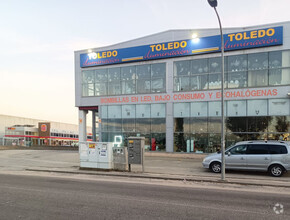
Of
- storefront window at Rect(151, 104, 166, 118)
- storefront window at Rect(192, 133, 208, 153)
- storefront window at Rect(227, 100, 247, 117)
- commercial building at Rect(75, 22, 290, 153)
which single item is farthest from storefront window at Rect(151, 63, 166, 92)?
storefront window at Rect(227, 100, 247, 117)

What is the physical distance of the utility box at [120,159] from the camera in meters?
13.7

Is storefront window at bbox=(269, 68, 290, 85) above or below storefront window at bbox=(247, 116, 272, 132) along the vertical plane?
above

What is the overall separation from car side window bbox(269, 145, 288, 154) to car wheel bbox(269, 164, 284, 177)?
28.0 inches

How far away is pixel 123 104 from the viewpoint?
79.0 feet

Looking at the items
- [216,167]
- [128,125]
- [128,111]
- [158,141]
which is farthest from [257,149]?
[128,111]

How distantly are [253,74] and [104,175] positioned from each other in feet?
47.6

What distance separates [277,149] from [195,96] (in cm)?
959

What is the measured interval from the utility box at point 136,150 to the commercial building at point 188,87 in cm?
872

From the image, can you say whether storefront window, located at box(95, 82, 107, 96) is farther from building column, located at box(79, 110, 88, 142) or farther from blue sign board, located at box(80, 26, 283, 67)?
building column, located at box(79, 110, 88, 142)

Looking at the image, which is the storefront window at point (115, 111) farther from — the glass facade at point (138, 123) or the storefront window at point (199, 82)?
the storefront window at point (199, 82)

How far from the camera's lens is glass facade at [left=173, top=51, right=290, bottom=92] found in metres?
18.7

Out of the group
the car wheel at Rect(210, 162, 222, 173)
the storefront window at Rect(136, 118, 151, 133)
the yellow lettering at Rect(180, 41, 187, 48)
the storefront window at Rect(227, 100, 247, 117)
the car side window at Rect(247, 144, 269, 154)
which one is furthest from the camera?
the storefront window at Rect(136, 118, 151, 133)

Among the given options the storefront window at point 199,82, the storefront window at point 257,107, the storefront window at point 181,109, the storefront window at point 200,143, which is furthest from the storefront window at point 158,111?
the storefront window at point 257,107

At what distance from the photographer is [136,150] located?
13.5 metres
